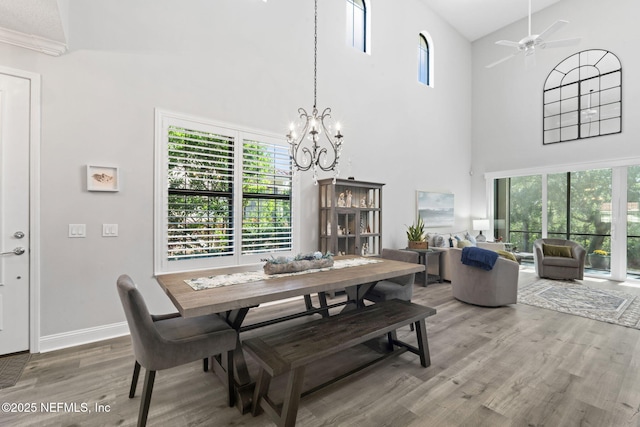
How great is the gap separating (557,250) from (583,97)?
3.16 meters

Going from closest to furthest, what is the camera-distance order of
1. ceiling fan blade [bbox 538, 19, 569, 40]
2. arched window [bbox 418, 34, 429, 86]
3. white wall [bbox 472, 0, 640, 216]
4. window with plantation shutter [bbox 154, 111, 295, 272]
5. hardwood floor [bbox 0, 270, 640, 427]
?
hardwood floor [bbox 0, 270, 640, 427] → window with plantation shutter [bbox 154, 111, 295, 272] → ceiling fan blade [bbox 538, 19, 569, 40] → white wall [bbox 472, 0, 640, 216] → arched window [bbox 418, 34, 429, 86]

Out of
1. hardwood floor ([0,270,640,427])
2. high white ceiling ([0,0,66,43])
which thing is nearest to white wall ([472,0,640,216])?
hardwood floor ([0,270,640,427])

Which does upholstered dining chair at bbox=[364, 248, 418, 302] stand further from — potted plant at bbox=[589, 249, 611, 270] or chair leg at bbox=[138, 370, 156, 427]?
potted plant at bbox=[589, 249, 611, 270]

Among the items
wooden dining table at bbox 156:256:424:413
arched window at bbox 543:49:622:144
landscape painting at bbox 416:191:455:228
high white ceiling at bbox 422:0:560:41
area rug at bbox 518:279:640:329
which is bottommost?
area rug at bbox 518:279:640:329

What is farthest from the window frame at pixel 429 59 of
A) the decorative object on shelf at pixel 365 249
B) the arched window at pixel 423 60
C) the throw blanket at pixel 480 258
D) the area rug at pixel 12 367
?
the area rug at pixel 12 367

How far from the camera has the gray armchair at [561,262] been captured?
5289mm

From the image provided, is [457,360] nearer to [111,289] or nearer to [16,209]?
[111,289]

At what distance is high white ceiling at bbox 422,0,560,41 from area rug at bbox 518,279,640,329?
5.70 m

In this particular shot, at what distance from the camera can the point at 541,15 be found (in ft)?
21.4

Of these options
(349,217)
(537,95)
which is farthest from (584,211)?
(349,217)

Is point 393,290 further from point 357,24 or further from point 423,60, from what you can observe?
point 423,60

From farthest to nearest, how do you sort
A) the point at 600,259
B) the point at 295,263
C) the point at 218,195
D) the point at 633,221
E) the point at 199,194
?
1. the point at 600,259
2. the point at 633,221
3. the point at 218,195
4. the point at 199,194
5. the point at 295,263

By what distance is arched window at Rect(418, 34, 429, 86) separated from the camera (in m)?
6.46

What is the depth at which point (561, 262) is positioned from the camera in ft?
17.7
